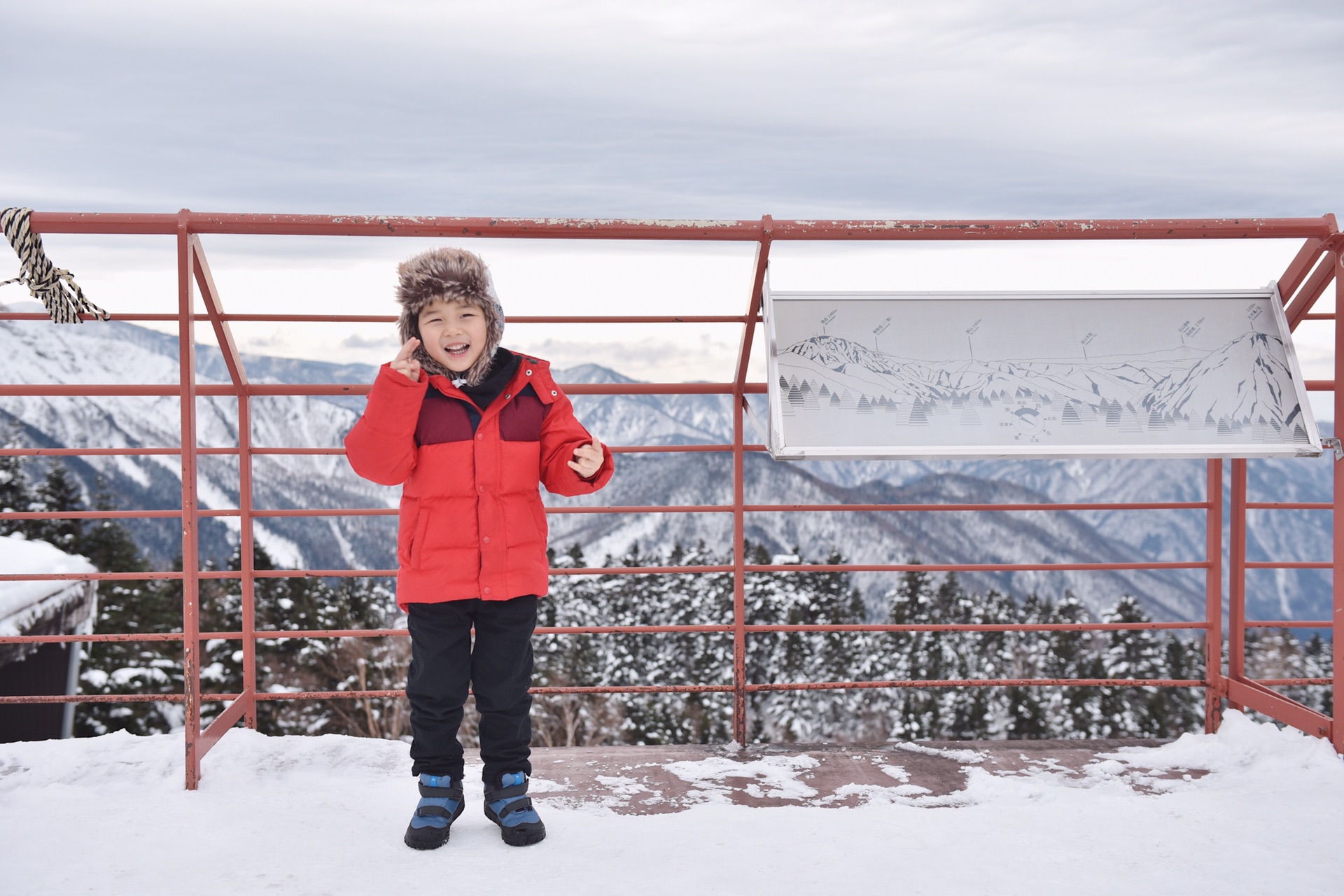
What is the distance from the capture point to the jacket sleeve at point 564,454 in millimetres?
2244

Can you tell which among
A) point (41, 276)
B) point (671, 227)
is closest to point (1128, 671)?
point (671, 227)

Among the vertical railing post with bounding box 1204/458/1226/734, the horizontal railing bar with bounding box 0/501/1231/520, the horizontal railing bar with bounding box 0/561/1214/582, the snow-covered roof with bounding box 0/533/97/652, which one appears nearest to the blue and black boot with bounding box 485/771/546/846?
the horizontal railing bar with bounding box 0/561/1214/582

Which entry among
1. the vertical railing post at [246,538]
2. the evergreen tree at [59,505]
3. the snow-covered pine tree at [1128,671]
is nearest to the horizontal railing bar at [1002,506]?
the vertical railing post at [246,538]

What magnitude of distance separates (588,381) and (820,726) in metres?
31.5

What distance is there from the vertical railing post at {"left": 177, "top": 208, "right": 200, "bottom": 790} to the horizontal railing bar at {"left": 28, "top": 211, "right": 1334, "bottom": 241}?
11 centimetres

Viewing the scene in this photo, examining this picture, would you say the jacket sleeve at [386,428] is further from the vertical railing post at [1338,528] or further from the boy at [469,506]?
the vertical railing post at [1338,528]

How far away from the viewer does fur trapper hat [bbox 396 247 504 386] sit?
2221 mm

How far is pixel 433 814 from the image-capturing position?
2.25 m

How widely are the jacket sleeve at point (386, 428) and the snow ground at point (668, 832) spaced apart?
3.02 feet

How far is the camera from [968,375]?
2785 millimetres

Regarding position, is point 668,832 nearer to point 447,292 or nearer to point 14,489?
point 447,292

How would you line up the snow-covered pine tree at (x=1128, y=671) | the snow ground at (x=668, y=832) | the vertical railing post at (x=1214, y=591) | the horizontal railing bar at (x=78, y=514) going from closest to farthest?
the snow ground at (x=668, y=832) → the horizontal railing bar at (x=78, y=514) → the vertical railing post at (x=1214, y=591) → the snow-covered pine tree at (x=1128, y=671)

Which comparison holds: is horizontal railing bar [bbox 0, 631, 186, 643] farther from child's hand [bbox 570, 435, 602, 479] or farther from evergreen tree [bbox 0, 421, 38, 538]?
evergreen tree [bbox 0, 421, 38, 538]

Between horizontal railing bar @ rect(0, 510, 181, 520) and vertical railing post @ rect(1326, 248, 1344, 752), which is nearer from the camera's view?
horizontal railing bar @ rect(0, 510, 181, 520)
